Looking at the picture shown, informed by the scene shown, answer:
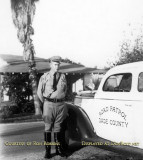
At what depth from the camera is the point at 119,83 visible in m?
4.77

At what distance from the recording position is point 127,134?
3766 mm

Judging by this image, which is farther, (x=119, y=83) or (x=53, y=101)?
(x=119, y=83)

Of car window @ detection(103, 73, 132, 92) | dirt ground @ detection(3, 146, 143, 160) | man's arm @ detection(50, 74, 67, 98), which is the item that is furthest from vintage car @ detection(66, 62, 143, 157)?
man's arm @ detection(50, 74, 67, 98)

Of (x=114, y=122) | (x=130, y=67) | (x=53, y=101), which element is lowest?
(x=114, y=122)

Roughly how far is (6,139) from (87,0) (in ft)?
11.5

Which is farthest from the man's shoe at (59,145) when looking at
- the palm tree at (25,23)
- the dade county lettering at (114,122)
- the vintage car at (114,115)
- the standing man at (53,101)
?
the palm tree at (25,23)

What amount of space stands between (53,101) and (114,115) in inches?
41.6

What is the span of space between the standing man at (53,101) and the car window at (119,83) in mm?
730

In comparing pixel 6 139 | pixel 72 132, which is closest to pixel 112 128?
pixel 72 132

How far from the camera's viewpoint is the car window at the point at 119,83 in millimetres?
4477

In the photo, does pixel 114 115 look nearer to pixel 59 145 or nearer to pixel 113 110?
pixel 113 110

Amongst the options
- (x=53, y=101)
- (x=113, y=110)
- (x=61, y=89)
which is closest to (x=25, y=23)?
(x=61, y=89)

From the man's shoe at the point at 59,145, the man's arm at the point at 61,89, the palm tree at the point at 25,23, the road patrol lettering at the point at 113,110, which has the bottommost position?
the man's shoe at the point at 59,145

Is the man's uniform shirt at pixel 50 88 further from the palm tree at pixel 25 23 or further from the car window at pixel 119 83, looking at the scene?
the palm tree at pixel 25 23
